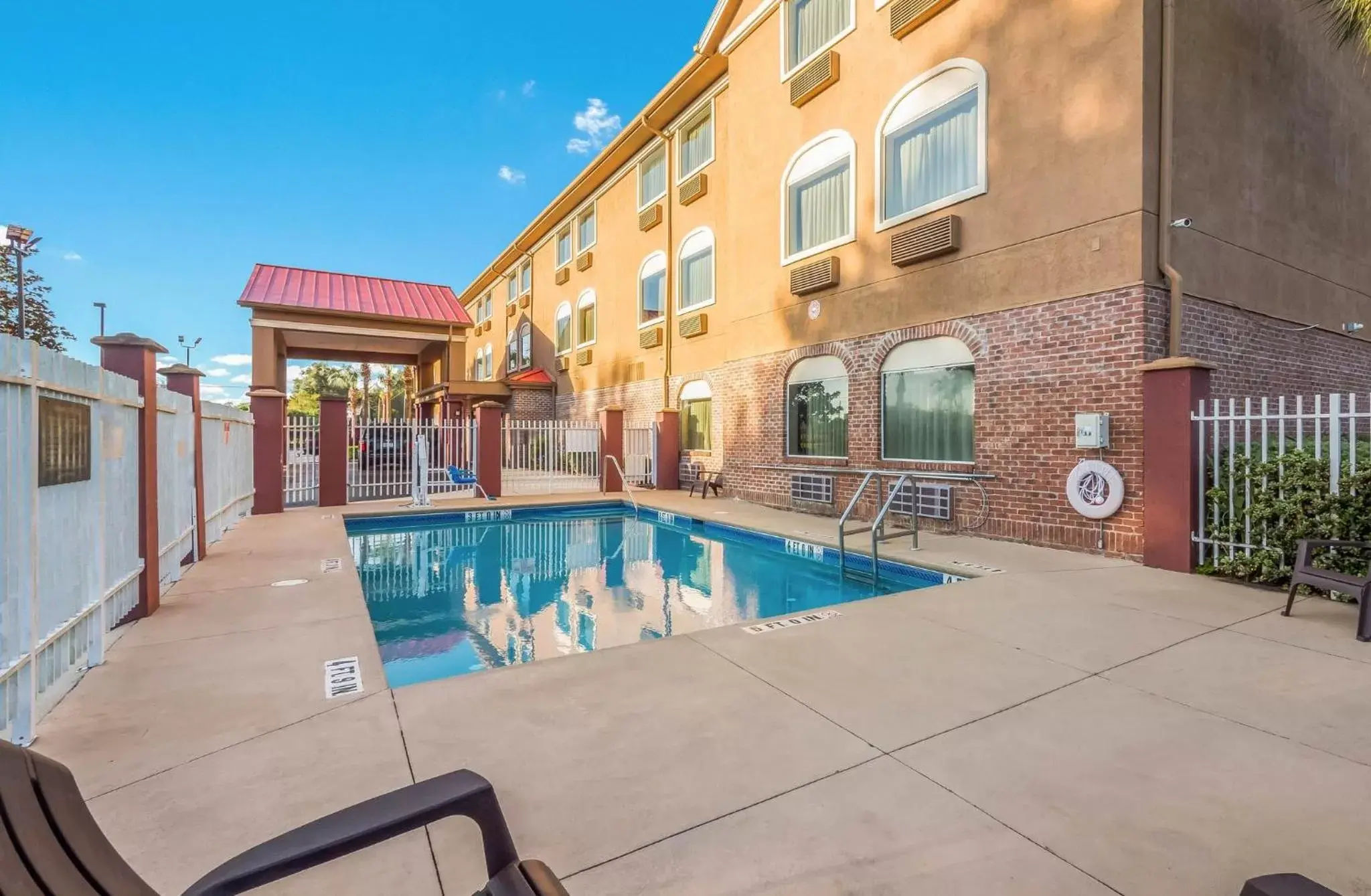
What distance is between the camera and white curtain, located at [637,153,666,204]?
16109 mm

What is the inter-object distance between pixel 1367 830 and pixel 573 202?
21.7 meters

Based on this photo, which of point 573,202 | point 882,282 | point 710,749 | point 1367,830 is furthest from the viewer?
point 573,202

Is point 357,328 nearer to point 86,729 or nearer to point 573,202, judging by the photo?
point 573,202

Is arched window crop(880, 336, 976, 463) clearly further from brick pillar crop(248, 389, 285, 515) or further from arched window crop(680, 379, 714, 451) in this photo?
brick pillar crop(248, 389, 285, 515)

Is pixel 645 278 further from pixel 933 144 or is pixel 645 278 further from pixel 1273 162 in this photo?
pixel 1273 162

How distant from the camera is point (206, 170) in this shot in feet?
79.7

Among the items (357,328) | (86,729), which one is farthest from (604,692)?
(357,328)

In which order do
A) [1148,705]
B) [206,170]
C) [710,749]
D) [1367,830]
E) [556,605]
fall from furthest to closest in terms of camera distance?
[206,170] < [556,605] < [1148,705] < [710,749] < [1367,830]

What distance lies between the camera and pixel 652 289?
16.5 meters

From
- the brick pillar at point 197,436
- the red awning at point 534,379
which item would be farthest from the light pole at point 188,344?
the brick pillar at point 197,436

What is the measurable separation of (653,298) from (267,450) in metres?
9.61

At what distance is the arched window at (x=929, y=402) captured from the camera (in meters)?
8.38

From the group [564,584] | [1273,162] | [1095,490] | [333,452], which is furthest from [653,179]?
[1095,490]

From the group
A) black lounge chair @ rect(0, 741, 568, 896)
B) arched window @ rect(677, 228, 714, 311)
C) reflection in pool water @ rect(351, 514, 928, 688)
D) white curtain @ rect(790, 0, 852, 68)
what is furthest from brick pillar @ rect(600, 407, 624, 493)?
black lounge chair @ rect(0, 741, 568, 896)
